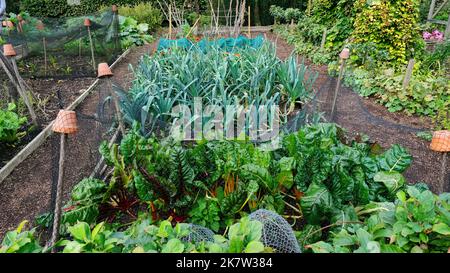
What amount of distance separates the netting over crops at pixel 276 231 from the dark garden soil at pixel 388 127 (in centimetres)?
184

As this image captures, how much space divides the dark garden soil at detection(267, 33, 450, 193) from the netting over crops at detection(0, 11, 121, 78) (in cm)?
369

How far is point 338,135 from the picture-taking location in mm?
2637

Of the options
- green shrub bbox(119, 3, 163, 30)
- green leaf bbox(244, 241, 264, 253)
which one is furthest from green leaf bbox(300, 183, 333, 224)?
green shrub bbox(119, 3, 163, 30)

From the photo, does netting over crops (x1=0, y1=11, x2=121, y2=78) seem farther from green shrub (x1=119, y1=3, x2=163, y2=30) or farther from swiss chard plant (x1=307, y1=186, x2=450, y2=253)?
swiss chard plant (x1=307, y1=186, x2=450, y2=253)

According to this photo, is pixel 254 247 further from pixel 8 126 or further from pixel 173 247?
pixel 8 126

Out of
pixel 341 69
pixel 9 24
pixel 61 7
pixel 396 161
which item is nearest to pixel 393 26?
pixel 341 69

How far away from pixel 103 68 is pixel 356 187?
1756 mm

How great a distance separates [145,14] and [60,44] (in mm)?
4811

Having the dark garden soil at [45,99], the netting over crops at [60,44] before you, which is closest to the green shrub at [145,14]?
the netting over crops at [60,44]

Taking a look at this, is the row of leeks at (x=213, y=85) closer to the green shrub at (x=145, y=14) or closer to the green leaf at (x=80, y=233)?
the green leaf at (x=80, y=233)

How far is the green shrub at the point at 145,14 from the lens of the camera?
Result: 9.62 meters

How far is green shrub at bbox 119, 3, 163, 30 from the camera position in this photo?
9.62 metres

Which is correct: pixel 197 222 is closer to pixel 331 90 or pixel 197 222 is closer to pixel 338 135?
pixel 338 135

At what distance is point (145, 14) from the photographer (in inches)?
383
